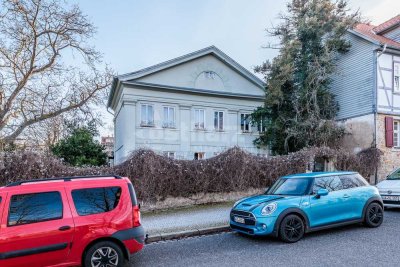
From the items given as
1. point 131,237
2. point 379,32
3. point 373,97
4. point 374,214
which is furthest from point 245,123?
point 131,237

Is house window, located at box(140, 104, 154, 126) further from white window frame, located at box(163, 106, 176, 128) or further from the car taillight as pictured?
the car taillight

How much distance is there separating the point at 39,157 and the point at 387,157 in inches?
688

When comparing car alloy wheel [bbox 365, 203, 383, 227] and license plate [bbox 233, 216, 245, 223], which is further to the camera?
car alloy wheel [bbox 365, 203, 383, 227]

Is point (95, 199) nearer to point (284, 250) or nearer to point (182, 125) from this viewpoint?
point (284, 250)

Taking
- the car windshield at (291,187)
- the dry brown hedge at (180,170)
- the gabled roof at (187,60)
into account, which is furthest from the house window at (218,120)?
the car windshield at (291,187)

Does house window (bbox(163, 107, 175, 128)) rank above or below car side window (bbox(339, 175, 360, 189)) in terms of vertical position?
above

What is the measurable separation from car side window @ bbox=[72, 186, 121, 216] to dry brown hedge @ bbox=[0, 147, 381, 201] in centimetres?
521

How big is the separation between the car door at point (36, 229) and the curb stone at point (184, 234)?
287 centimetres

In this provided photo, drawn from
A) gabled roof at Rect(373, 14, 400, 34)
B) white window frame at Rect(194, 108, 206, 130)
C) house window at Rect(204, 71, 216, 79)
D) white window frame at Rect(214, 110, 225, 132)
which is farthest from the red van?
gabled roof at Rect(373, 14, 400, 34)

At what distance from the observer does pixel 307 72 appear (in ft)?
62.1

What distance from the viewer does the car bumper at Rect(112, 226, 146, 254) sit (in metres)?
5.51

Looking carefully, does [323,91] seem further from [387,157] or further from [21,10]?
[21,10]

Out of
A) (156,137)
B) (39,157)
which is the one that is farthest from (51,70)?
(39,157)

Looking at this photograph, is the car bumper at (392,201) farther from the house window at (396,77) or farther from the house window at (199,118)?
the house window at (199,118)
